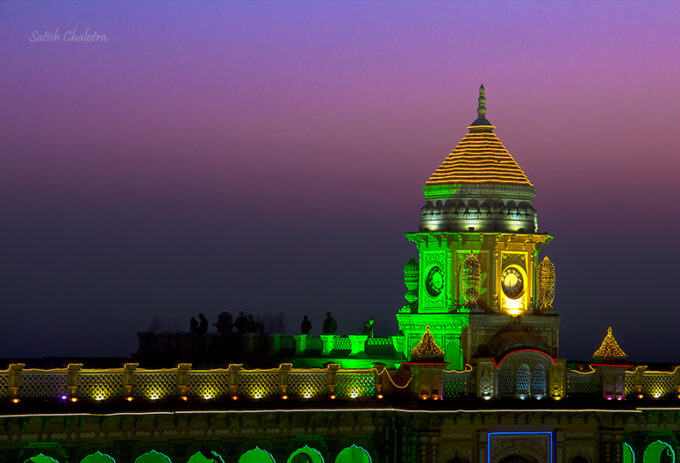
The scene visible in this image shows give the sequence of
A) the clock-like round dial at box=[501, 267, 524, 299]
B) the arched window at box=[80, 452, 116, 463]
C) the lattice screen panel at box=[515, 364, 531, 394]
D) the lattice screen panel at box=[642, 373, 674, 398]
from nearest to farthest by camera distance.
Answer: the arched window at box=[80, 452, 116, 463], the lattice screen panel at box=[515, 364, 531, 394], the lattice screen panel at box=[642, 373, 674, 398], the clock-like round dial at box=[501, 267, 524, 299]

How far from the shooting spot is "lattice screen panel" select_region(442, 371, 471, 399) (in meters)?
43.6

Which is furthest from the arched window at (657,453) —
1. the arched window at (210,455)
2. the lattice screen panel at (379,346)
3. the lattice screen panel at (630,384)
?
the arched window at (210,455)

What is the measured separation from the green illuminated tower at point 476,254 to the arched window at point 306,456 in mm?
6285

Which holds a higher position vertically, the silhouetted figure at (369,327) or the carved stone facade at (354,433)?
the silhouetted figure at (369,327)

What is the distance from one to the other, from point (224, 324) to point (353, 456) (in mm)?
11496

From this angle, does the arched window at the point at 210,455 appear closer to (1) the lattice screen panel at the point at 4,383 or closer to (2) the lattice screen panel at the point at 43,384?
(2) the lattice screen panel at the point at 43,384

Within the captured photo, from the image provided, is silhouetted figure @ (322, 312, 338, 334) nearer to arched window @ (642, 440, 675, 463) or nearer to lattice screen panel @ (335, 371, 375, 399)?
lattice screen panel @ (335, 371, 375, 399)

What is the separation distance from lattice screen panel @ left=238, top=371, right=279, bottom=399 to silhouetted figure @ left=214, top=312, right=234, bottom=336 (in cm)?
1218

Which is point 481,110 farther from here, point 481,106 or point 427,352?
point 427,352

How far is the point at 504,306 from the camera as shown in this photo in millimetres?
47750

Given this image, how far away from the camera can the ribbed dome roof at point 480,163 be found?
159 ft

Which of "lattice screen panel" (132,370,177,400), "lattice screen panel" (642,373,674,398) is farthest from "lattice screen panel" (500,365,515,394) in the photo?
"lattice screen panel" (132,370,177,400)

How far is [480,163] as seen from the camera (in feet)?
159

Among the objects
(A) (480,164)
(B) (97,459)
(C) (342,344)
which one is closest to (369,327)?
(C) (342,344)
